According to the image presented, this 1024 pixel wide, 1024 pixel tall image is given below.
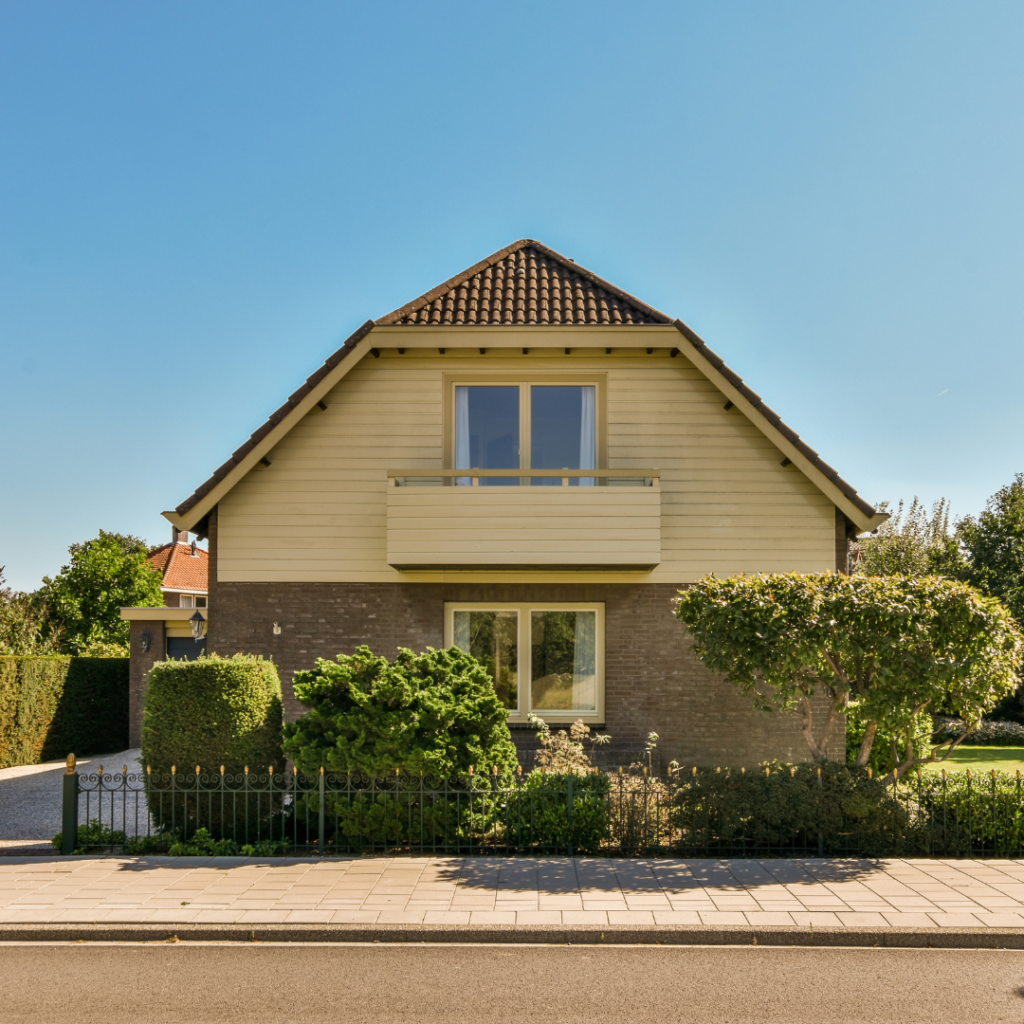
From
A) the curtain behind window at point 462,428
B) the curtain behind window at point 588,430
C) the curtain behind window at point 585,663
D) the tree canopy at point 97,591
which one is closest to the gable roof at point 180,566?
the tree canopy at point 97,591

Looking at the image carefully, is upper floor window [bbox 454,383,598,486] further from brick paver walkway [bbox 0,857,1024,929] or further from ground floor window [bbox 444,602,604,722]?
brick paver walkway [bbox 0,857,1024,929]

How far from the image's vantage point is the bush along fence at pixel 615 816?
870 centimetres

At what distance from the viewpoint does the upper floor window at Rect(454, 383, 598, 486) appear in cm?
1330

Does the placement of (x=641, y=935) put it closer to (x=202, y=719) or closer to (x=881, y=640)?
(x=881, y=640)

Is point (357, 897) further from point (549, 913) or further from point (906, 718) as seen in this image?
point (906, 718)

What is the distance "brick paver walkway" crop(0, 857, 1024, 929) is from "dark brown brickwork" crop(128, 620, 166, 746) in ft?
36.0

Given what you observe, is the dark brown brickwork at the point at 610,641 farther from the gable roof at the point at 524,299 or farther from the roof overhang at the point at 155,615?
the roof overhang at the point at 155,615

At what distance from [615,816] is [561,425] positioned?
6457 mm

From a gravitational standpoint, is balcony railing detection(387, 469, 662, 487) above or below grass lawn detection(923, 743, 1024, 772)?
above

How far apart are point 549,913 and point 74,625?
31.0 m

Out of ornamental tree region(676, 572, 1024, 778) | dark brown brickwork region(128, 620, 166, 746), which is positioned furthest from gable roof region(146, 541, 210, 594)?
ornamental tree region(676, 572, 1024, 778)

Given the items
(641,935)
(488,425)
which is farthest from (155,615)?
(641,935)

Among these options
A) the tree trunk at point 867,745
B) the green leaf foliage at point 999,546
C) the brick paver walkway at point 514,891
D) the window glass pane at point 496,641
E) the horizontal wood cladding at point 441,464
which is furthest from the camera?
the green leaf foliage at point 999,546

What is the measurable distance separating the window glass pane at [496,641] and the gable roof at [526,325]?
Result: 4034 millimetres
